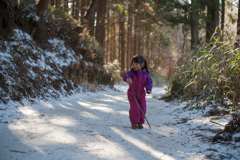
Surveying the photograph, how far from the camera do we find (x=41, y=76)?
6.93 meters

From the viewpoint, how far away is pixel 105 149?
2.63 m

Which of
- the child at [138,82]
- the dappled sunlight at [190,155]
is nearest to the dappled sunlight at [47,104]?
the child at [138,82]

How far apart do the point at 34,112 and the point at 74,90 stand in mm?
4069

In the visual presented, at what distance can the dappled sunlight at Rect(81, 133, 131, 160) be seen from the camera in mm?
2449

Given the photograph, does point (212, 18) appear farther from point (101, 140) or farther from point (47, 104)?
point (101, 140)

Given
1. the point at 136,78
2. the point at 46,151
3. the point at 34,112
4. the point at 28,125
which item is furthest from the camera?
the point at 34,112

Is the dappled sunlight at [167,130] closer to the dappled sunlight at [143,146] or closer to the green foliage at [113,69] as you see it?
the dappled sunlight at [143,146]

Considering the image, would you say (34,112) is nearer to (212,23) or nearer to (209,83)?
(209,83)

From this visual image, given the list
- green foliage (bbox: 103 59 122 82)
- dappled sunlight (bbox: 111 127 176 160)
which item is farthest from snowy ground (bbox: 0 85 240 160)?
green foliage (bbox: 103 59 122 82)

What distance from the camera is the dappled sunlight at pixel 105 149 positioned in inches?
96.4

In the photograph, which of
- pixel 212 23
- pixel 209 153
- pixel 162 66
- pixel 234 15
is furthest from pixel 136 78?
pixel 162 66

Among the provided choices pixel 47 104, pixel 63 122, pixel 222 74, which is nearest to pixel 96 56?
pixel 47 104

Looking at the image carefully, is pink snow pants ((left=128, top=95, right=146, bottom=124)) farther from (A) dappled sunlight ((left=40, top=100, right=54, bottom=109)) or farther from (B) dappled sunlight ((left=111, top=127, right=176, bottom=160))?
(A) dappled sunlight ((left=40, top=100, right=54, bottom=109))

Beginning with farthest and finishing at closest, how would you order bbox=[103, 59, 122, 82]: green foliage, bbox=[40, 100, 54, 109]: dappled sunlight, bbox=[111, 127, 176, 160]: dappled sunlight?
bbox=[103, 59, 122, 82]: green foliage < bbox=[40, 100, 54, 109]: dappled sunlight < bbox=[111, 127, 176, 160]: dappled sunlight
